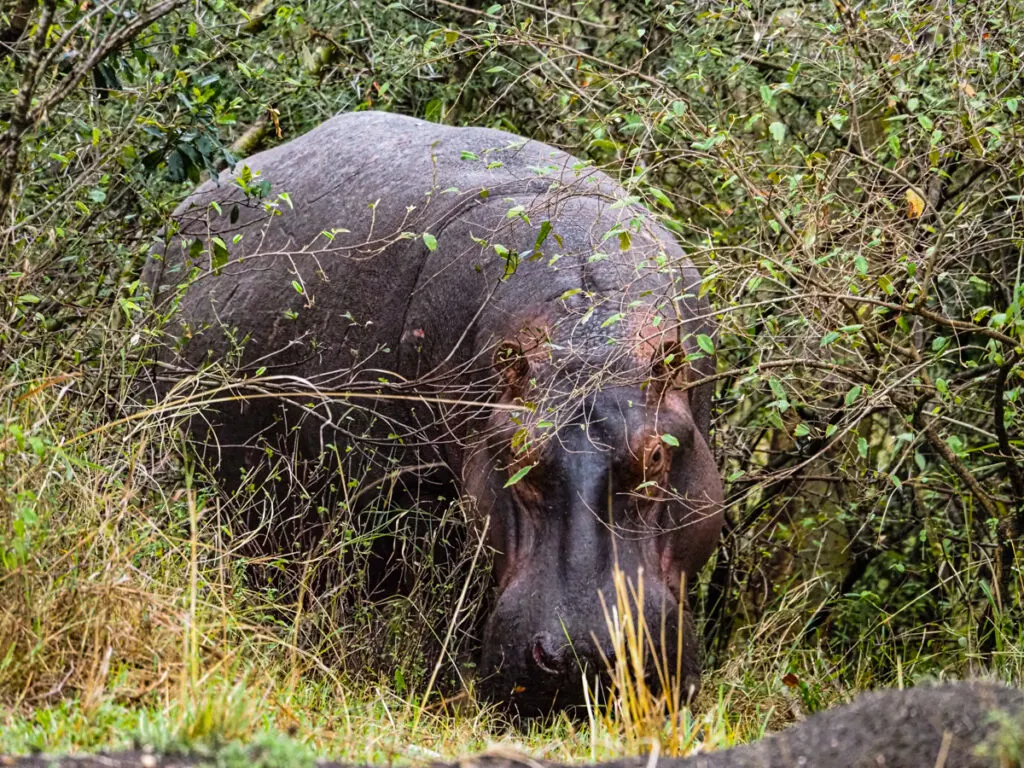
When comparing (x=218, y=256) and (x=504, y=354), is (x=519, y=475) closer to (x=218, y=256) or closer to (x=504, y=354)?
(x=504, y=354)

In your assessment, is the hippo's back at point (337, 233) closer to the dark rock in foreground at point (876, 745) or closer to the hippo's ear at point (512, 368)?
the hippo's ear at point (512, 368)

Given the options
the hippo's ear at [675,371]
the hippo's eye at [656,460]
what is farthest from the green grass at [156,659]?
the hippo's ear at [675,371]

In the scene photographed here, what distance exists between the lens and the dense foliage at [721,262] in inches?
167

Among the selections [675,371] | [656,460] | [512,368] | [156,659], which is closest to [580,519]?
[656,460]

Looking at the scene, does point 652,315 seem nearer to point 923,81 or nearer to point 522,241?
point 522,241

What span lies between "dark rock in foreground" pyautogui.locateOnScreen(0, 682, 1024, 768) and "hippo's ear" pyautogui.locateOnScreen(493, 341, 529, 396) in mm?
1996

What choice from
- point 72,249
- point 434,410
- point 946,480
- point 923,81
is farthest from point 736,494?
point 72,249

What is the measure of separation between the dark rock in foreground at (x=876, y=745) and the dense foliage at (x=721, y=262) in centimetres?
67

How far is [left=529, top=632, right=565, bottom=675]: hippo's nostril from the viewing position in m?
4.58

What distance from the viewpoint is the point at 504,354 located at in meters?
5.17

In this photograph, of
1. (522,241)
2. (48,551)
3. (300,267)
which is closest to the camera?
(48,551)

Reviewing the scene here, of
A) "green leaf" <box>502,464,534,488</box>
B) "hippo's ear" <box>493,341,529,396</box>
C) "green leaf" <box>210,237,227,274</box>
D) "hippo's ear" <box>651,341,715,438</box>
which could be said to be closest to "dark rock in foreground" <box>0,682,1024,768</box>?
"green leaf" <box>502,464,534,488</box>

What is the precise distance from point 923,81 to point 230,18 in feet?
11.1

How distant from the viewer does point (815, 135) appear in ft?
24.3
